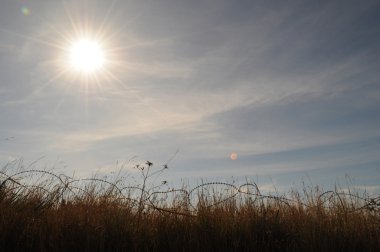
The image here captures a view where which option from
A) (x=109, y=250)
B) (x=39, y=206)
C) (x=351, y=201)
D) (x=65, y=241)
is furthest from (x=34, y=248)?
(x=351, y=201)

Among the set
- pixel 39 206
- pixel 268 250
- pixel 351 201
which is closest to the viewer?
pixel 268 250

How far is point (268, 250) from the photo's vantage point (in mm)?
6773

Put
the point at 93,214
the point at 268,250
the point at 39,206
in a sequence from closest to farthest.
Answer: the point at 268,250
the point at 93,214
the point at 39,206

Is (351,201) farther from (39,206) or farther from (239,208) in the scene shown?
(39,206)

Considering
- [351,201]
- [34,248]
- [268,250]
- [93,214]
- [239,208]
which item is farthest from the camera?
[351,201]

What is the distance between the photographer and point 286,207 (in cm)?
912

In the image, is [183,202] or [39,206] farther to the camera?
[183,202]

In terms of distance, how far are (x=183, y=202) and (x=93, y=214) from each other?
2.13m

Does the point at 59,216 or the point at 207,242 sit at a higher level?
the point at 59,216

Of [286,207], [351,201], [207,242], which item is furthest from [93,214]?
[351,201]

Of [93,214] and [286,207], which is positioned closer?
[93,214]

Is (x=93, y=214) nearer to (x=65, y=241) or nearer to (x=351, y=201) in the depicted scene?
(x=65, y=241)

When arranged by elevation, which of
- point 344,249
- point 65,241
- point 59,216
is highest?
point 59,216

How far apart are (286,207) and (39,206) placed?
520 centimetres
